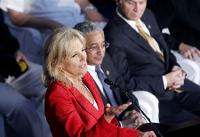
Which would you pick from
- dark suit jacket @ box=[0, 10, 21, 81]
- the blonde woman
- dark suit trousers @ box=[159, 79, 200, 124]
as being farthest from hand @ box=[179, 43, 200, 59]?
the blonde woman

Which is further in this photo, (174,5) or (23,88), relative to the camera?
(174,5)

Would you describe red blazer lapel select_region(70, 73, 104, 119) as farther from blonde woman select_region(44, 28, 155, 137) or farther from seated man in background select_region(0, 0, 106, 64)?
seated man in background select_region(0, 0, 106, 64)

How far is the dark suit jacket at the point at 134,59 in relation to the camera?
3865 millimetres

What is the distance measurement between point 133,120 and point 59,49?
64cm

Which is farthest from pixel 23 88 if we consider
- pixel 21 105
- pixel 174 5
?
pixel 174 5

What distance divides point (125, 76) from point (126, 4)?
0.50m

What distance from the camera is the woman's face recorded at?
2.87 m

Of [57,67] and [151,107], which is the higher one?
[57,67]

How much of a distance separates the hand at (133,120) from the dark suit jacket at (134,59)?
0.60 meters

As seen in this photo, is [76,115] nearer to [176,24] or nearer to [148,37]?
[148,37]

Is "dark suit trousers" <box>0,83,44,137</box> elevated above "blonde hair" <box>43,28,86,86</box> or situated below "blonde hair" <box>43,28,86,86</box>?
below

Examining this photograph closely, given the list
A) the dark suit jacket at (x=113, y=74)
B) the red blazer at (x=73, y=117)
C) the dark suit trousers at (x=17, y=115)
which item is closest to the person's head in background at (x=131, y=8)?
the dark suit jacket at (x=113, y=74)

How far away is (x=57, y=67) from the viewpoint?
2.88m

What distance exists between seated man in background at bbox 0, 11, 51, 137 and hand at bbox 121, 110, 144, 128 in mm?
819
